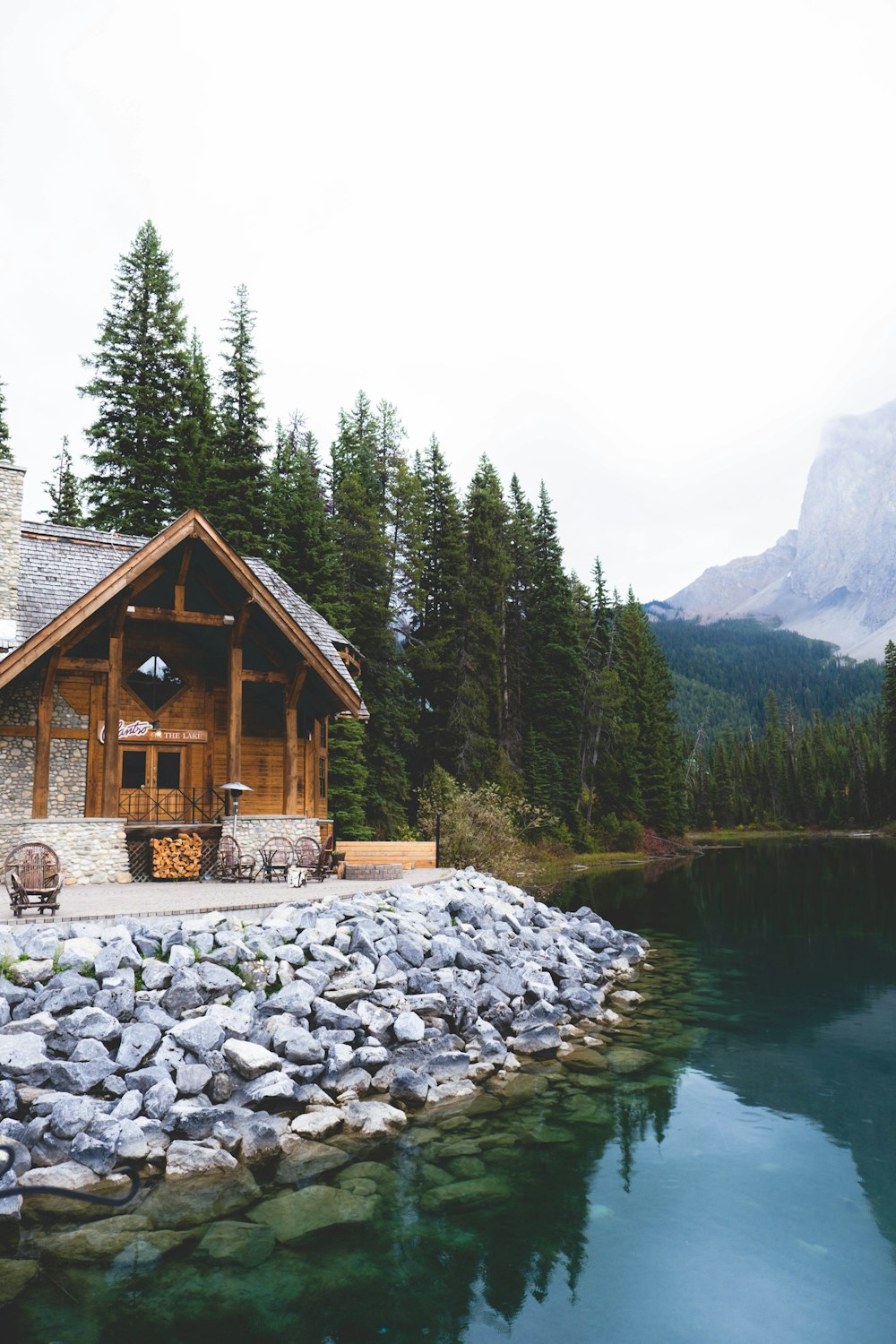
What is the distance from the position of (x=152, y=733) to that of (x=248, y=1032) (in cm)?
1136

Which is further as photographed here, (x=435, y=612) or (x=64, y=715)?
(x=435, y=612)

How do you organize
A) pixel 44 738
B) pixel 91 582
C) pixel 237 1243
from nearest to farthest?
pixel 237 1243 < pixel 44 738 < pixel 91 582

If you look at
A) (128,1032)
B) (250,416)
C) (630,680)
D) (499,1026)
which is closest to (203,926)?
(128,1032)

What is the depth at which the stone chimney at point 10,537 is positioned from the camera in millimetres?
17734

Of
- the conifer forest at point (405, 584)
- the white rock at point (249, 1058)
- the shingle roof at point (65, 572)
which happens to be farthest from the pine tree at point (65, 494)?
the white rock at point (249, 1058)

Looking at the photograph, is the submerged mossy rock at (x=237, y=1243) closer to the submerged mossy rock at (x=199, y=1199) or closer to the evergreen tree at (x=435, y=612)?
the submerged mossy rock at (x=199, y=1199)

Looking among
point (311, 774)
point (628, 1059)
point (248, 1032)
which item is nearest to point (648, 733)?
point (311, 774)

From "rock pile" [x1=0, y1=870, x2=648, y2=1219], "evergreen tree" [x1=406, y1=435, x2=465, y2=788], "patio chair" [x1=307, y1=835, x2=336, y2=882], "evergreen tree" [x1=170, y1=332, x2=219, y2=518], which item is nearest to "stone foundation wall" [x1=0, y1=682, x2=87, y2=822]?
"patio chair" [x1=307, y1=835, x2=336, y2=882]

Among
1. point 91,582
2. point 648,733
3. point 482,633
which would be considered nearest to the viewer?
point 91,582

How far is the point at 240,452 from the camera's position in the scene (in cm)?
3453

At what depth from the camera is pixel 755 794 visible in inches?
4117

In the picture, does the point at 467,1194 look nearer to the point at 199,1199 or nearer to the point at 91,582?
the point at 199,1199

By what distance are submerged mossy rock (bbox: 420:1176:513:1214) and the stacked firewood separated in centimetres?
1104

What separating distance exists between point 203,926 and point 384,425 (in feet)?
107
